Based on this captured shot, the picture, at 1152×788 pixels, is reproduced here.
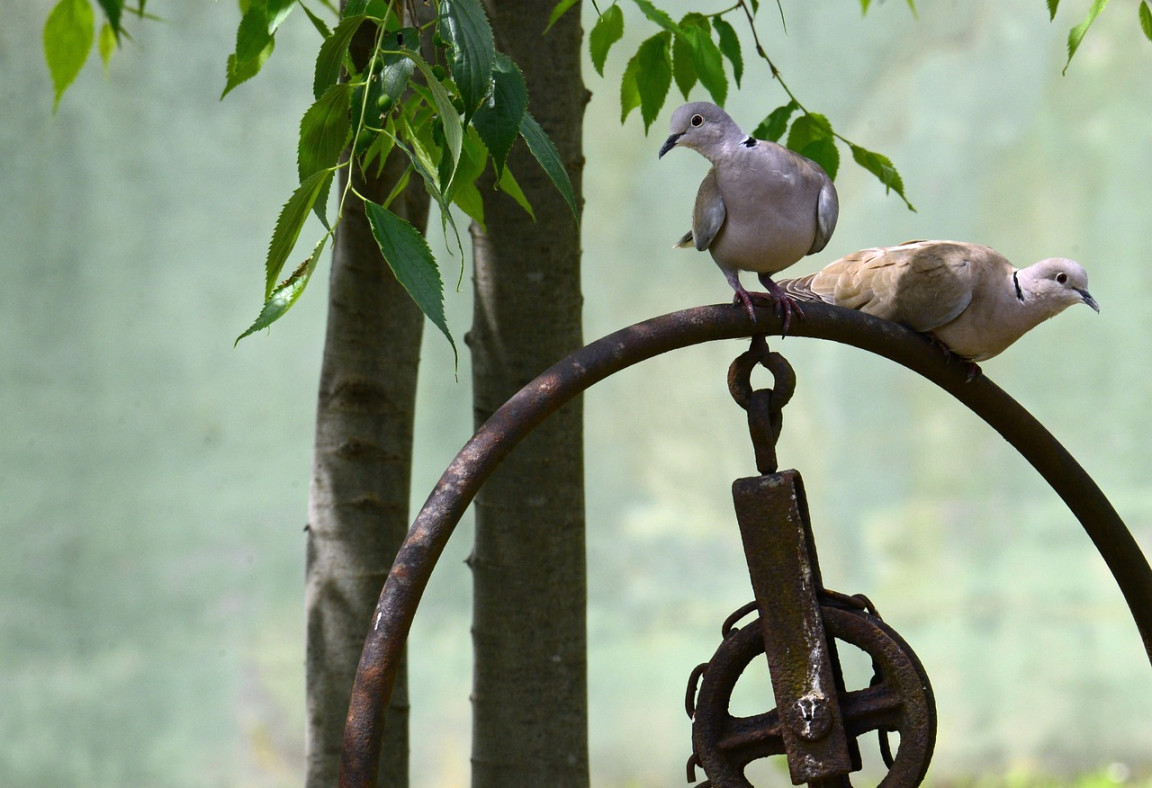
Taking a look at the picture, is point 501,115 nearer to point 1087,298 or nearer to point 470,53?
point 470,53

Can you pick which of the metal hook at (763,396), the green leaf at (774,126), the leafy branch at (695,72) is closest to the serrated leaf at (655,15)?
the leafy branch at (695,72)

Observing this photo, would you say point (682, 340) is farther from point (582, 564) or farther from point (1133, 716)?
point (1133, 716)

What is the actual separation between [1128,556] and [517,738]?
1.66 feet

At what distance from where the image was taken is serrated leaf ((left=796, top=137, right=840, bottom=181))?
0.98 meters

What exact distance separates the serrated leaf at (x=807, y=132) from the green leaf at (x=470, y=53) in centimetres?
50

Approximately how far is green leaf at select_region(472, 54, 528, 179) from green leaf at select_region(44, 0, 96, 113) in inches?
11.8

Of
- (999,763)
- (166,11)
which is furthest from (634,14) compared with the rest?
(999,763)

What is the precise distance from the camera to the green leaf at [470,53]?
1.76 feet

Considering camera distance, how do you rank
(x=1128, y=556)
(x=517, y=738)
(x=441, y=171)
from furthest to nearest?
(x=517, y=738) < (x=1128, y=556) < (x=441, y=171)

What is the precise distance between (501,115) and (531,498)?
478mm

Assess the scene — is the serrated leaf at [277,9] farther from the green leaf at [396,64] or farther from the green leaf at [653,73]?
the green leaf at [653,73]

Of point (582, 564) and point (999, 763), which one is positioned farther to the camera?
point (999, 763)

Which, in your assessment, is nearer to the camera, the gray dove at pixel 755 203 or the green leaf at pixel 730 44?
the gray dove at pixel 755 203

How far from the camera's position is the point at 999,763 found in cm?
235
